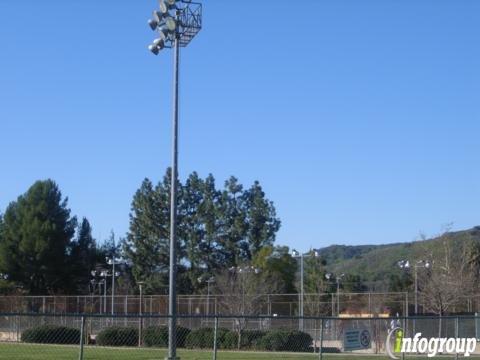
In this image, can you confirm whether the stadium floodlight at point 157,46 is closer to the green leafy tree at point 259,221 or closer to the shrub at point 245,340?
the shrub at point 245,340

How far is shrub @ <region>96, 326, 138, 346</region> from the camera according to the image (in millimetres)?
37656

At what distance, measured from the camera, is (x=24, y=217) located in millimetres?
84750

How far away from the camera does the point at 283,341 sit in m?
34.3

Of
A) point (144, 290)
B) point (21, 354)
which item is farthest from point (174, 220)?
point (144, 290)

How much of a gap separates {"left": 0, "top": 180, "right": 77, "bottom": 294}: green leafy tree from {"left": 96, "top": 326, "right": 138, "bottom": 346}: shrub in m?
45.3

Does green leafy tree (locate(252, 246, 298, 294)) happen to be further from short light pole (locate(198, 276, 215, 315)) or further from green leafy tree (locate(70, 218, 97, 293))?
green leafy tree (locate(70, 218, 97, 293))

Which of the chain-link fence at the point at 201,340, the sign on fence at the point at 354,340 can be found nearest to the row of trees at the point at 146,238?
the chain-link fence at the point at 201,340

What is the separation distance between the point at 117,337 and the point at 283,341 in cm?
839

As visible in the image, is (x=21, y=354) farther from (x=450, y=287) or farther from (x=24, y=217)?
(x=24, y=217)

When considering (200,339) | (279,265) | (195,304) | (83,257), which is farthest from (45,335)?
(83,257)

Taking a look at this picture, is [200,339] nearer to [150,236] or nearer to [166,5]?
[166,5]

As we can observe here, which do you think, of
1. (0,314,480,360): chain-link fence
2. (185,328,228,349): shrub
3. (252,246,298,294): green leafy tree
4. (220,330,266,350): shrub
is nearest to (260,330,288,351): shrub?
(0,314,480,360): chain-link fence

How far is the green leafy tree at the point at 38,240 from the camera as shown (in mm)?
82625

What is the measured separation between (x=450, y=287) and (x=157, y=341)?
823 inches
